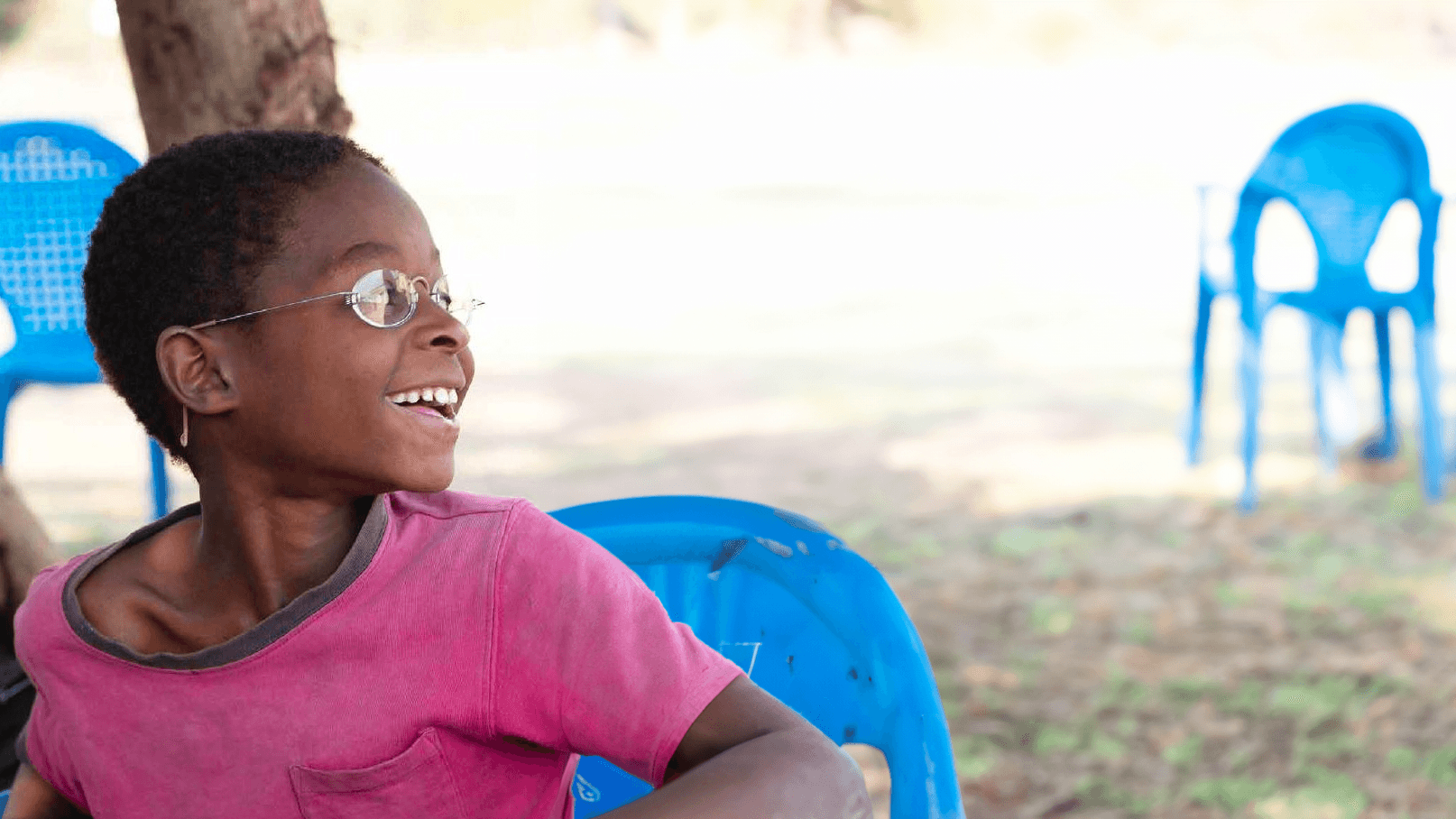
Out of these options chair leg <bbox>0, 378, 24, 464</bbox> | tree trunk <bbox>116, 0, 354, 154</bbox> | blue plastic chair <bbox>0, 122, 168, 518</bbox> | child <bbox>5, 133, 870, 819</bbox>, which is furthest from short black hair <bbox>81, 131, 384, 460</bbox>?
chair leg <bbox>0, 378, 24, 464</bbox>

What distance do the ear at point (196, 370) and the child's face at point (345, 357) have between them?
0.05 ft

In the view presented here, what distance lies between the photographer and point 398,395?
1114 millimetres

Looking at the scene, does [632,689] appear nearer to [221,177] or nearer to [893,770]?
[893,770]

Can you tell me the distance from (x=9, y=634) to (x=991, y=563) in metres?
2.72

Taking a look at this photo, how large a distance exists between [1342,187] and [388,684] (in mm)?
4099

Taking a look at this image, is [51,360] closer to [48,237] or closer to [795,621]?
[48,237]

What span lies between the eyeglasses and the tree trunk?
0.78 m

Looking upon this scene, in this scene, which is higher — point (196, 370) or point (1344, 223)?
point (1344, 223)

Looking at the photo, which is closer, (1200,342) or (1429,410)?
(1429,410)

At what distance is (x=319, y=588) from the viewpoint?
107cm

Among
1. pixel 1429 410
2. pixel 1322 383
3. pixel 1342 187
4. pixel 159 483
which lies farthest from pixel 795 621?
pixel 1322 383

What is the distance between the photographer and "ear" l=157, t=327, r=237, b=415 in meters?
1.12

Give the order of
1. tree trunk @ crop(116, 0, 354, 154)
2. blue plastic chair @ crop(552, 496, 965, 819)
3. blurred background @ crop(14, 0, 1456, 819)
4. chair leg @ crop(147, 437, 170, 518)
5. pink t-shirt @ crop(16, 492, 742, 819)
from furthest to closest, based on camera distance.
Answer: chair leg @ crop(147, 437, 170, 518) < blurred background @ crop(14, 0, 1456, 819) < tree trunk @ crop(116, 0, 354, 154) < blue plastic chair @ crop(552, 496, 965, 819) < pink t-shirt @ crop(16, 492, 742, 819)

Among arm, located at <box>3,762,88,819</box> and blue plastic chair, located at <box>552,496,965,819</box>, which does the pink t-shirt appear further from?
blue plastic chair, located at <box>552,496,965,819</box>
